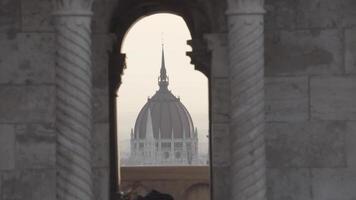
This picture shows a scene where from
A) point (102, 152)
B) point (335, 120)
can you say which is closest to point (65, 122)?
point (102, 152)

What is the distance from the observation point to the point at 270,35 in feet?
96.9

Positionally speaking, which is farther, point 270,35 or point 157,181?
point 157,181

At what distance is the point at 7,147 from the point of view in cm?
2945

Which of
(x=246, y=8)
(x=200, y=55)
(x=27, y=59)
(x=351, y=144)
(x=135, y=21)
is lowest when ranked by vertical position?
(x=351, y=144)

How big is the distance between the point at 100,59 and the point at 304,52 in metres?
3.01

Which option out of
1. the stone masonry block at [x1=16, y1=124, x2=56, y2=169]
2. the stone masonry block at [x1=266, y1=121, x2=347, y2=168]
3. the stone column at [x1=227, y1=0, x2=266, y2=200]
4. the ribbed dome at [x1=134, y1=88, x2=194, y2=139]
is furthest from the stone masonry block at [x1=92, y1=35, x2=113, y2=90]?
the ribbed dome at [x1=134, y1=88, x2=194, y2=139]

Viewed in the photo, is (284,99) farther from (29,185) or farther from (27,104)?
(29,185)

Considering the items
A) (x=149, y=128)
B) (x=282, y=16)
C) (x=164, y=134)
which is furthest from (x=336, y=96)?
(x=164, y=134)

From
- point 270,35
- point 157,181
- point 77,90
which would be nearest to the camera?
point 77,90

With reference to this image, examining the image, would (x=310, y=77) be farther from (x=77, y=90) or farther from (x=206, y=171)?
(x=206, y=171)

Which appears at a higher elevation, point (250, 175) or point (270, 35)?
point (270, 35)

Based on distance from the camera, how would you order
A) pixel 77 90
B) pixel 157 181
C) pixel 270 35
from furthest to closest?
pixel 157 181 → pixel 270 35 → pixel 77 90

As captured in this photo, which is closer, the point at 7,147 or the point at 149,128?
the point at 7,147

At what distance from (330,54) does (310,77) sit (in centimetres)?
44
